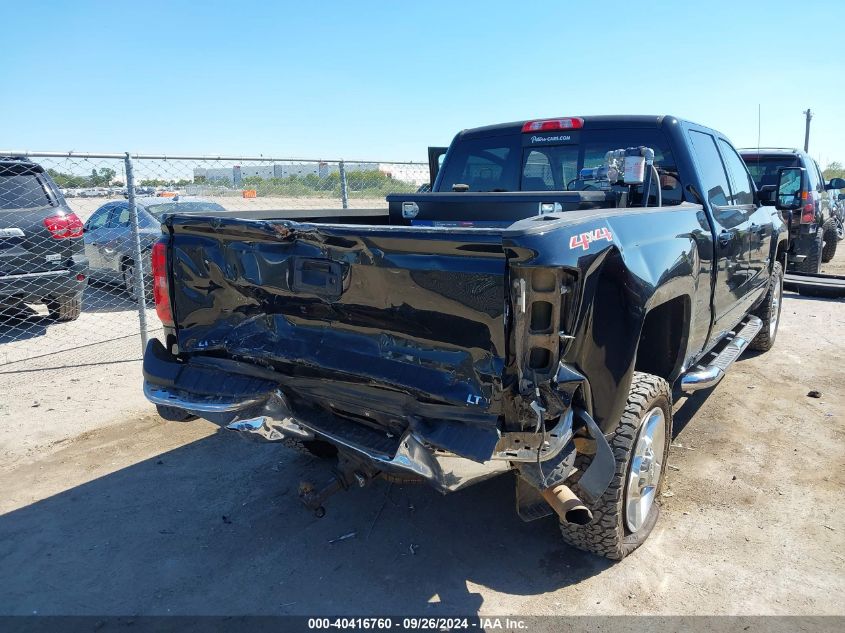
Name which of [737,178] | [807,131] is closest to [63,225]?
[737,178]

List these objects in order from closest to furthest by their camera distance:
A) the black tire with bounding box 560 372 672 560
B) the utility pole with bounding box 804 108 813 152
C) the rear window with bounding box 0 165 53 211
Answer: the black tire with bounding box 560 372 672 560 → the rear window with bounding box 0 165 53 211 → the utility pole with bounding box 804 108 813 152

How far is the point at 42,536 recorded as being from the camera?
3381 mm

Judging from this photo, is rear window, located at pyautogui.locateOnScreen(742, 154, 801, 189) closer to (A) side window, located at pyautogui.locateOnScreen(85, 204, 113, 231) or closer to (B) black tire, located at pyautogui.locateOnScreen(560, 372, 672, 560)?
(B) black tire, located at pyautogui.locateOnScreen(560, 372, 672, 560)

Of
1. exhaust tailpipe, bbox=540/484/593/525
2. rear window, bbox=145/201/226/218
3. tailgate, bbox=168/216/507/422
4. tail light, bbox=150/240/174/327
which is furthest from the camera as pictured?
→ rear window, bbox=145/201/226/218

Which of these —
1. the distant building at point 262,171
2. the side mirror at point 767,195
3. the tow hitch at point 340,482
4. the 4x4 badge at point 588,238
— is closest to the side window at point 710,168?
the side mirror at point 767,195

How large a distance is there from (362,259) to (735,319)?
3490 millimetres

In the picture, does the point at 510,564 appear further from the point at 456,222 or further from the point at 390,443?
the point at 456,222

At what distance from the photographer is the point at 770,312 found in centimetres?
623

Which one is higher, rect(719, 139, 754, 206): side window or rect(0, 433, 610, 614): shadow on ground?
rect(719, 139, 754, 206): side window

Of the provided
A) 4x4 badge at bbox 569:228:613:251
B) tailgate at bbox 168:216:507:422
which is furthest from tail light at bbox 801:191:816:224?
tailgate at bbox 168:216:507:422

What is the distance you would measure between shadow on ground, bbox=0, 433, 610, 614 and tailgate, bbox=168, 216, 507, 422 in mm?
868

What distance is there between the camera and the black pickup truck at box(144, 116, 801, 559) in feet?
7.65

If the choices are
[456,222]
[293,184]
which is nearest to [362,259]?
[456,222]

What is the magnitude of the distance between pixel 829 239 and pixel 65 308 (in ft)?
45.3
